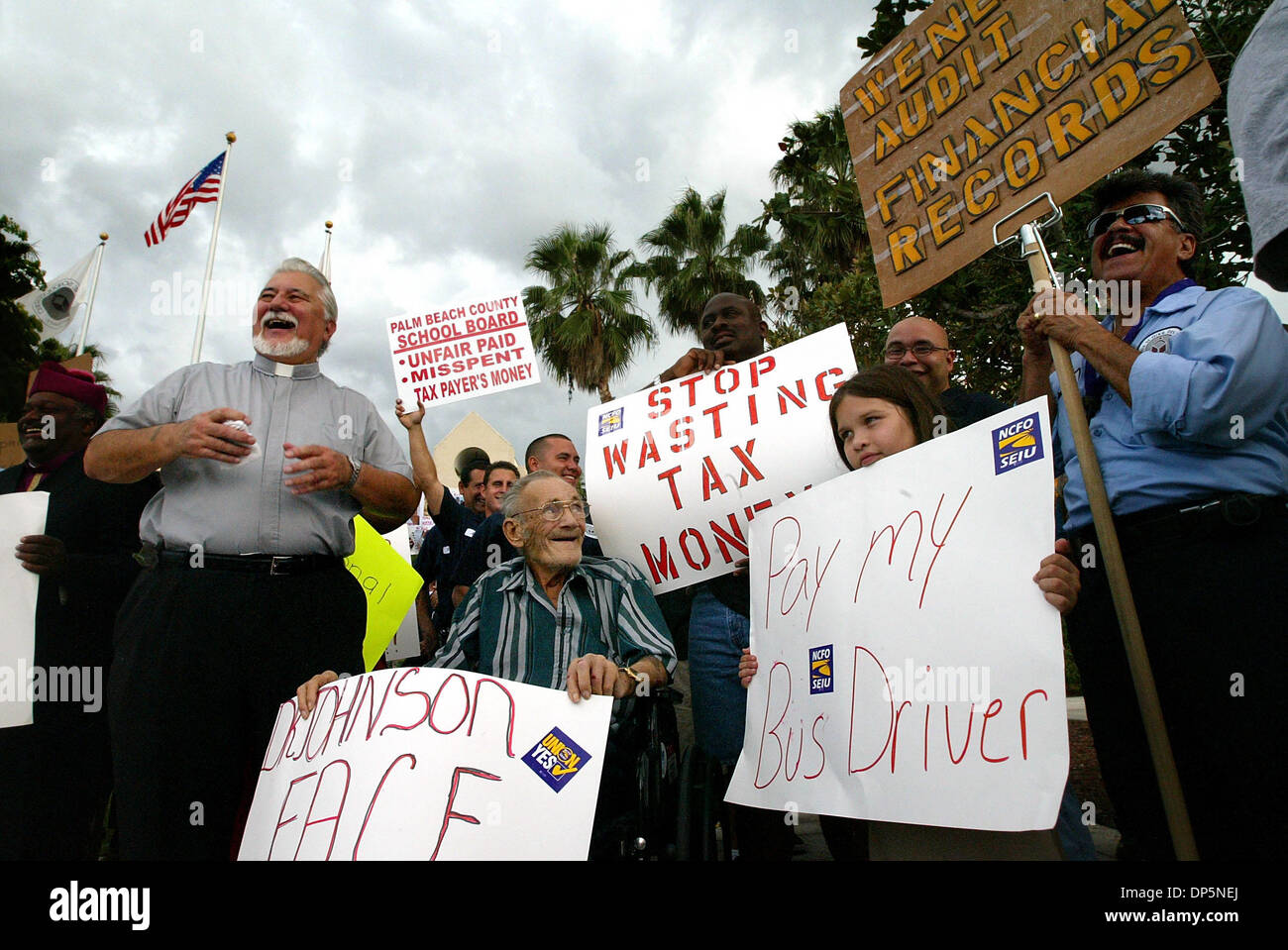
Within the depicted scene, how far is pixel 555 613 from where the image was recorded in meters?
2.36

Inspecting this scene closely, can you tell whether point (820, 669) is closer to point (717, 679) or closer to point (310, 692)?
point (717, 679)

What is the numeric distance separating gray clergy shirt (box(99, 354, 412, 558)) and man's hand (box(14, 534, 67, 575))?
1.55ft

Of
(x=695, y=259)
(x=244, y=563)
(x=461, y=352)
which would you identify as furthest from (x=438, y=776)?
(x=695, y=259)

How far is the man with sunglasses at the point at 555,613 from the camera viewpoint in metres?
2.22

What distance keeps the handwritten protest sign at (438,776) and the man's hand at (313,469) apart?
55 cm

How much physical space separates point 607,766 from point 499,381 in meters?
3.20

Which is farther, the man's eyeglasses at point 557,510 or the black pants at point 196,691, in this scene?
the man's eyeglasses at point 557,510

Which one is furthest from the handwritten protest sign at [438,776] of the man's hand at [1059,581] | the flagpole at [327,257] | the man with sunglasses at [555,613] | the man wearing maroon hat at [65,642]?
the flagpole at [327,257]

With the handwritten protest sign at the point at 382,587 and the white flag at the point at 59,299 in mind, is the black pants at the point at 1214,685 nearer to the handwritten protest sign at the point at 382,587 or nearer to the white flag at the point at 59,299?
the handwritten protest sign at the point at 382,587

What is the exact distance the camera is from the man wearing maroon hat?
8.35 feet

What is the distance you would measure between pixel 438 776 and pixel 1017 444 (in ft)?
4.39

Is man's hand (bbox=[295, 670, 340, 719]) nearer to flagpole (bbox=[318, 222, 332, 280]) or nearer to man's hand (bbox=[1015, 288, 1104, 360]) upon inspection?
man's hand (bbox=[1015, 288, 1104, 360])
